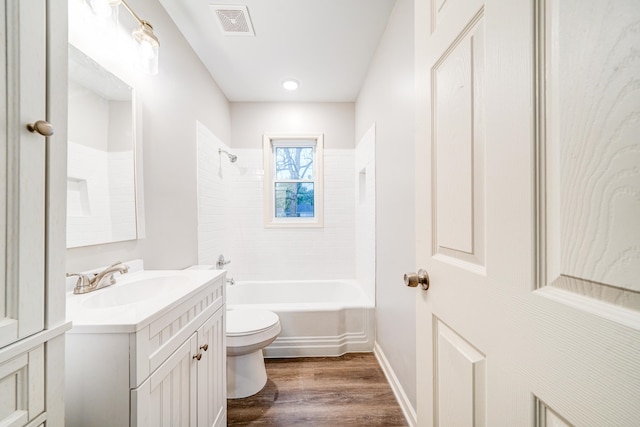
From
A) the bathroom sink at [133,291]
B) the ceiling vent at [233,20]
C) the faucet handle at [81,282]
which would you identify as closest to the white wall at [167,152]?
the faucet handle at [81,282]

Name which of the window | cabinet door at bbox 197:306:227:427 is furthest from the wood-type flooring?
the window

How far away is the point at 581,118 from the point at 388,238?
1.59 meters

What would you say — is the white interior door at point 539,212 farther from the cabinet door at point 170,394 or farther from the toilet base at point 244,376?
the toilet base at point 244,376

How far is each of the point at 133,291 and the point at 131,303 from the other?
0.42ft

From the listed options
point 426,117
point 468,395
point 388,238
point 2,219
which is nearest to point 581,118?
point 426,117

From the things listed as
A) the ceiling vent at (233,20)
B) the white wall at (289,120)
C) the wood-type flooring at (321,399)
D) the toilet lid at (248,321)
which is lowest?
the wood-type flooring at (321,399)

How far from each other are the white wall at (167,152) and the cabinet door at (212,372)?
1.85ft

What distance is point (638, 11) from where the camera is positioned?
293mm

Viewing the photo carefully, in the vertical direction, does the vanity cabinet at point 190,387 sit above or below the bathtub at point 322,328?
above

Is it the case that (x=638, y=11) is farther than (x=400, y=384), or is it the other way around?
(x=400, y=384)

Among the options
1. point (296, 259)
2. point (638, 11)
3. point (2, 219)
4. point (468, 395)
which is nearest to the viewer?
point (638, 11)

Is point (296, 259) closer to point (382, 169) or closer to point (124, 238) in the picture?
point (382, 169)

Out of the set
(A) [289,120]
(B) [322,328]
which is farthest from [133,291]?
(A) [289,120]

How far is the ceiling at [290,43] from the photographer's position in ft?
5.60
